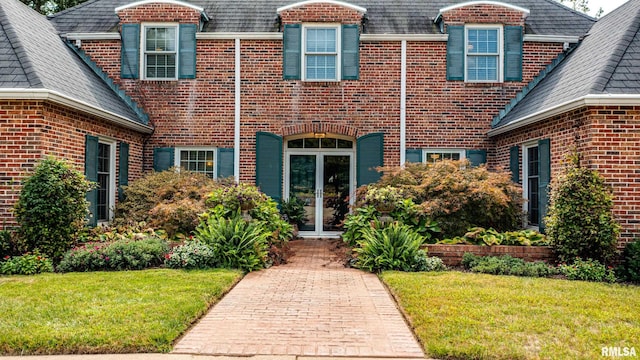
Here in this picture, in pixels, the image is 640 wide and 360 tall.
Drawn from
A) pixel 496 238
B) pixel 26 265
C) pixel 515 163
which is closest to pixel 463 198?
pixel 496 238

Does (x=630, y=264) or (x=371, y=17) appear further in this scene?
(x=371, y=17)

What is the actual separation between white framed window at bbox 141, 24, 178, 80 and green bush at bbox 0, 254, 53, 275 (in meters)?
5.99

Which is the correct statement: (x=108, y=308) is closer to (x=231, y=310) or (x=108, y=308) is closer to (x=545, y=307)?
(x=231, y=310)

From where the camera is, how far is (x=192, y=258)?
7523 mm

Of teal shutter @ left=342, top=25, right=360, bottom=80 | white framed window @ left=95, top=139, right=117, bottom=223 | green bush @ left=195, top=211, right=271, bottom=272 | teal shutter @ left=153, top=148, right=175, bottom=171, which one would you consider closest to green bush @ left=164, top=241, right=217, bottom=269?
green bush @ left=195, top=211, right=271, bottom=272

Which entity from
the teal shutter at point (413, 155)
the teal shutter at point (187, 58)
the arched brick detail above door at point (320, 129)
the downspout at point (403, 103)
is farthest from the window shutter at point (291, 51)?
the teal shutter at point (413, 155)

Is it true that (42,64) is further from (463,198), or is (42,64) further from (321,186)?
(463,198)

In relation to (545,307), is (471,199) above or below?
above

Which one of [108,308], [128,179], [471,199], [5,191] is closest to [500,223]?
[471,199]

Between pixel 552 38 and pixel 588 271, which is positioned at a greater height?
pixel 552 38

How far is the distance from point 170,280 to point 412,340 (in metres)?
3.66

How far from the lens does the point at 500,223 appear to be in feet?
31.0

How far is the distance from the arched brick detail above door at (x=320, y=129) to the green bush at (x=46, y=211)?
5409mm

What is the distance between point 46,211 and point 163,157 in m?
4.43
